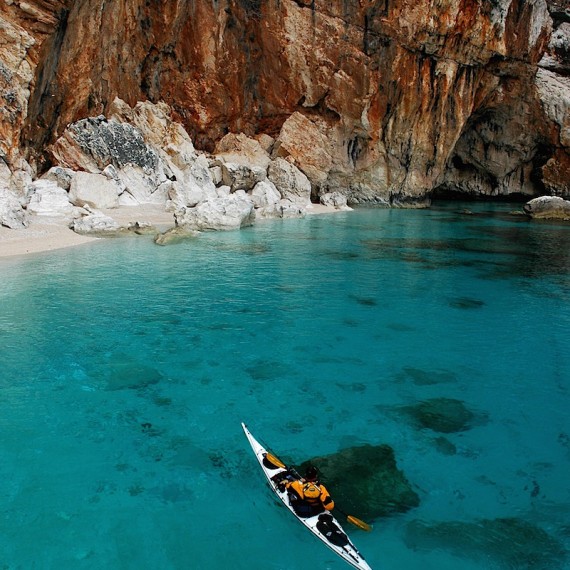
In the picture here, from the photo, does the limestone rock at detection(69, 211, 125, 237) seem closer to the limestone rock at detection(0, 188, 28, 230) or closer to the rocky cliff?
the limestone rock at detection(0, 188, 28, 230)

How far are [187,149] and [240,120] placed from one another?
819 cm

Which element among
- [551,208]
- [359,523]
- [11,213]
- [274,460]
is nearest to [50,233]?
[11,213]

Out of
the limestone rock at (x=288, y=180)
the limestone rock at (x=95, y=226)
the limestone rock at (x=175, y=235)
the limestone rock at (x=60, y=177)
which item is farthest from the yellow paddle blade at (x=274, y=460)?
the limestone rock at (x=288, y=180)

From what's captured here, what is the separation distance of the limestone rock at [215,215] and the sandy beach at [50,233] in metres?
1.25

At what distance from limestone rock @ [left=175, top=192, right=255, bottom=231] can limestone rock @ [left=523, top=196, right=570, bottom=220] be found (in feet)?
79.0

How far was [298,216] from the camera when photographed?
32.9m

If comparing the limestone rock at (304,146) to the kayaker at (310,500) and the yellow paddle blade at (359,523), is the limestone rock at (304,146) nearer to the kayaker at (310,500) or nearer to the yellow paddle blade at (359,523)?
the kayaker at (310,500)

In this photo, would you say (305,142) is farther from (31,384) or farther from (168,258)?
(31,384)

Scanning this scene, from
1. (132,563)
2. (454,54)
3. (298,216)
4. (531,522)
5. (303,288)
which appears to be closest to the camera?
(132,563)

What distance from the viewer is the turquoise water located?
445cm

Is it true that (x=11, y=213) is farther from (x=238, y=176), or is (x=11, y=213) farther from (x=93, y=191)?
(x=238, y=176)

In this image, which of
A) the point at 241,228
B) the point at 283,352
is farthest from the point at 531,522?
the point at 241,228

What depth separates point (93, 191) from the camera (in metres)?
24.5

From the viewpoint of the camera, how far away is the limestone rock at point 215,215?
79.0 ft
